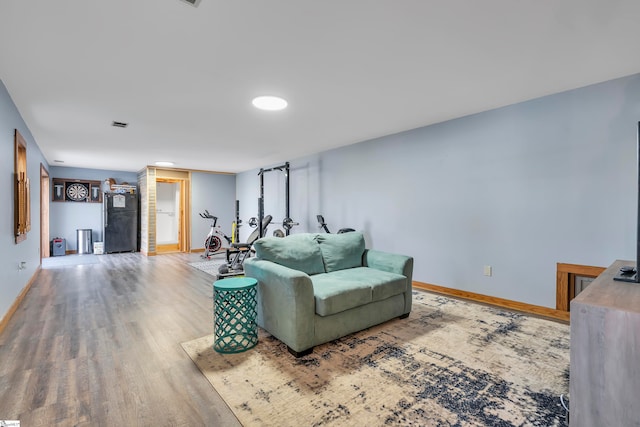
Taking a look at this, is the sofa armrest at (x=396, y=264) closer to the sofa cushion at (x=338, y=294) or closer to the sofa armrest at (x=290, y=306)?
the sofa cushion at (x=338, y=294)

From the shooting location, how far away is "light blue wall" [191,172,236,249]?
8.34 meters

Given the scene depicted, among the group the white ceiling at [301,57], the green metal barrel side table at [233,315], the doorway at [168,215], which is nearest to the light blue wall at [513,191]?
the white ceiling at [301,57]

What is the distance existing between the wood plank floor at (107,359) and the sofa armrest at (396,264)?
1830 mm

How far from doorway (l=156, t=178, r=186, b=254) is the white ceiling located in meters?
4.96

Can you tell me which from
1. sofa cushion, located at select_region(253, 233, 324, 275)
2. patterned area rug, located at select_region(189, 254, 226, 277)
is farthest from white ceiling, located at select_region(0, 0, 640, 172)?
patterned area rug, located at select_region(189, 254, 226, 277)

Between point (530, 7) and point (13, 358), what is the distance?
422 cm

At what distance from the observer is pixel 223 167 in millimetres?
7859

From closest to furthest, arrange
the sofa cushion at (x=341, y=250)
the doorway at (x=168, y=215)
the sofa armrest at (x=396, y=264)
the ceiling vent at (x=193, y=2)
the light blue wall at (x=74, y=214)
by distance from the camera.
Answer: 1. the ceiling vent at (x=193, y=2)
2. the sofa armrest at (x=396, y=264)
3. the sofa cushion at (x=341, y=250)
4. the light blue wall at (x=74, y=214)
5. the doorway at (x=168, y=215)

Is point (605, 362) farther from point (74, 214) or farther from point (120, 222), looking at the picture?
point (74, 214)

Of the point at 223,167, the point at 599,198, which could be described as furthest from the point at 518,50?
the point at 223,167

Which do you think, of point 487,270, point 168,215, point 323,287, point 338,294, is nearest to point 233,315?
point 323,287

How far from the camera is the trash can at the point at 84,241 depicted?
7602 mm

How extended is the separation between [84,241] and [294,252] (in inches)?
296

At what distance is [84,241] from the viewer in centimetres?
764
